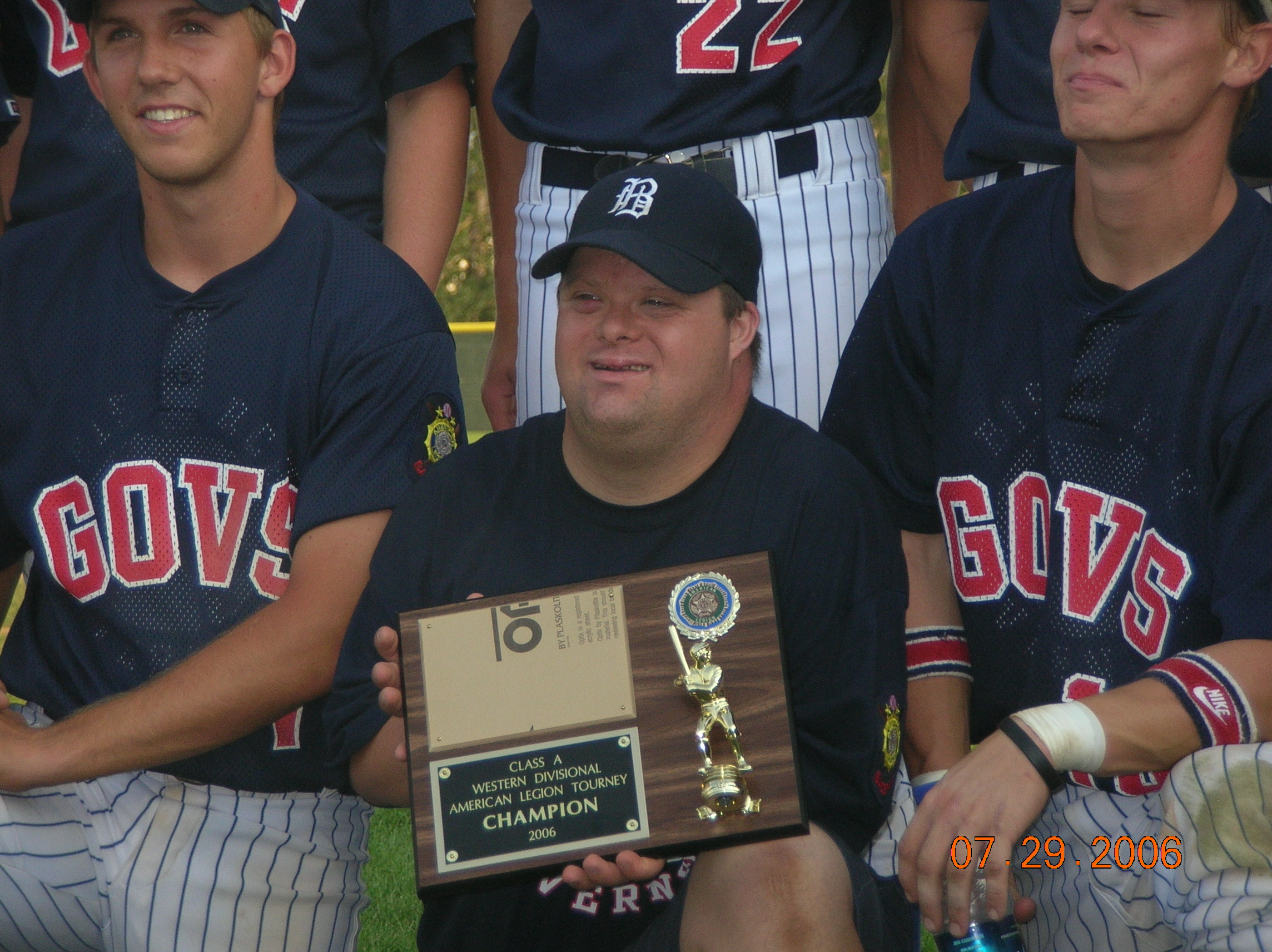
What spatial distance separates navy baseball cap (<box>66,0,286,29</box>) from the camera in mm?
3092

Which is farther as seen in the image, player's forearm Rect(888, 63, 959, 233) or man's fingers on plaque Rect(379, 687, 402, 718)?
player's forearm Rect(888, 63, 959, 233)

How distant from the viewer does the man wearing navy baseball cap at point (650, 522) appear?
271 cm

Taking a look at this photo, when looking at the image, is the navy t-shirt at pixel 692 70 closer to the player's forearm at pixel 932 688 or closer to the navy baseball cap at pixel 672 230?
the navy baseball cap at pixel 672 230

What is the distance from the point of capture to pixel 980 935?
2486 mm

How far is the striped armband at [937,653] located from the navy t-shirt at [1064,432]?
3cm

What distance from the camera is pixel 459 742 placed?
250 cm

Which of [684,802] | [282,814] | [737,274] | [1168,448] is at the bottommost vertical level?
[282,814]

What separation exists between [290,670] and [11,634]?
728 mm

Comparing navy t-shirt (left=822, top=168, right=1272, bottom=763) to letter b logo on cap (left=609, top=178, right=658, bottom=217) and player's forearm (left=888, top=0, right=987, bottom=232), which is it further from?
player's forearm (left=888, top=0, right=987, bottom=232)

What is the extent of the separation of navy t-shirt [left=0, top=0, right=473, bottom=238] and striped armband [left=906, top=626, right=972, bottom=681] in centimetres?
155

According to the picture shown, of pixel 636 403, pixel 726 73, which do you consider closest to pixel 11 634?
pixel 636 403

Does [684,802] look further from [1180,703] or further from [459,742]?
[1180,703]

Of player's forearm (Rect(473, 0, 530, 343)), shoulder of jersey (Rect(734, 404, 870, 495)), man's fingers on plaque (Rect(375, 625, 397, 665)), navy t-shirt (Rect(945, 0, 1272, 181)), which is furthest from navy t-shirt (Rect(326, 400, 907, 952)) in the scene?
player's forearm (Rect(473, 0, 530, 343))

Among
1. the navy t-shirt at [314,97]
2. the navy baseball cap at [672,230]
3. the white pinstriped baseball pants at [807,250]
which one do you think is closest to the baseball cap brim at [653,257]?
the navy baseball cap at [672,230]
